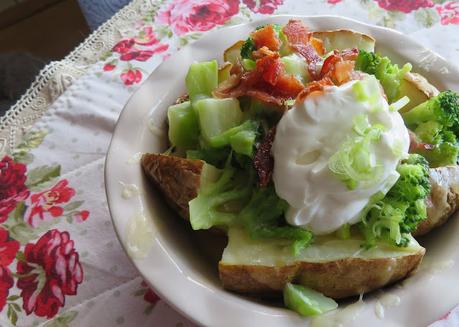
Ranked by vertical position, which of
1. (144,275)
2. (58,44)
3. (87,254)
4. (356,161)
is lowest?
(58,44)

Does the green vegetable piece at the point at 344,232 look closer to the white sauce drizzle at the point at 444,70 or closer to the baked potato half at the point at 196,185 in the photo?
the baked potato half at the point at 196,185

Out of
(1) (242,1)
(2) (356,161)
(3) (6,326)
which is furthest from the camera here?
(1) (242,1)

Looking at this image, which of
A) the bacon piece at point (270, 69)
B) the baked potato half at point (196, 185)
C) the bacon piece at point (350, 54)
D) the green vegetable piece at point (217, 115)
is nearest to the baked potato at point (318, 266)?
the baked potato half at point (196, 185)

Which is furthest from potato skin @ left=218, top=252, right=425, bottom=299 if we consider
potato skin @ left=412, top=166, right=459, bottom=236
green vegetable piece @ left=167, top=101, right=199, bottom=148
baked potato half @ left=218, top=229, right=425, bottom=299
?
Answer: green vegetable piece @ left=167, top=101, right=199, bottom=148

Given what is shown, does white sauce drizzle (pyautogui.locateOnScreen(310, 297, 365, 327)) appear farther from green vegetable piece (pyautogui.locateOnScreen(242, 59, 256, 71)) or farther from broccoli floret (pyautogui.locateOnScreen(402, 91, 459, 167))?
green vegetable piece (pyautogui.locateOnScreen(242, 59, 256, 71))

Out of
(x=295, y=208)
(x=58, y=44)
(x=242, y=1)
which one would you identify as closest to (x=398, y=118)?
(x=295, y=208)

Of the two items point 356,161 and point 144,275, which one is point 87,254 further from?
point 356,161
